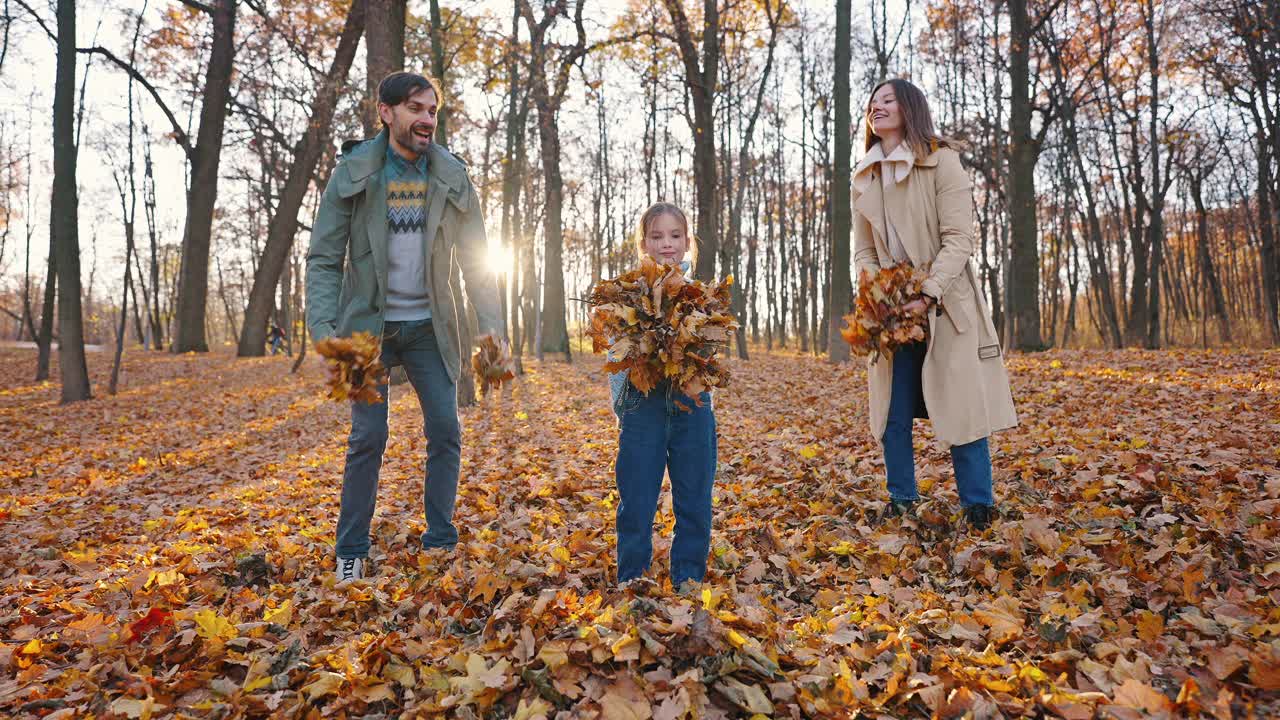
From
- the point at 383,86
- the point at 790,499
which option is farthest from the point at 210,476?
the point at 790,499

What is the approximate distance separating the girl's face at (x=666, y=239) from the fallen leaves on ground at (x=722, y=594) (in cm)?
142

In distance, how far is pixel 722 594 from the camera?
99.0 inches

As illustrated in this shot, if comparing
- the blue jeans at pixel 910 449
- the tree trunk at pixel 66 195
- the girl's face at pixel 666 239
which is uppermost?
the tree trunk at pixel 66 195

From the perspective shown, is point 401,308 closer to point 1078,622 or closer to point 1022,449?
point 1078,622

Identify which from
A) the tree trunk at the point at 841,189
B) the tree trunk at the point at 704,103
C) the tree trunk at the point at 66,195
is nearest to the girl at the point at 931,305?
the tree trunk at the point at 841,189

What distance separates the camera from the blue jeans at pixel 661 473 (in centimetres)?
270

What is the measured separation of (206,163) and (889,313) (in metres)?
20.3

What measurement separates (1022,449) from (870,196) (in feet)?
8.34

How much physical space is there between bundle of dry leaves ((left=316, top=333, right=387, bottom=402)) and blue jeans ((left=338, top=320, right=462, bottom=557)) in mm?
244

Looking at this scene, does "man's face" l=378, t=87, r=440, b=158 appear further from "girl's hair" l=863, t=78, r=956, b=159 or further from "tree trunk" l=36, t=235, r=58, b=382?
"tree trunk" l=36, t=235, r=58, b=382

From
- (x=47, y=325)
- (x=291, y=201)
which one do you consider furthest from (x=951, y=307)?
(x=47, y=325)

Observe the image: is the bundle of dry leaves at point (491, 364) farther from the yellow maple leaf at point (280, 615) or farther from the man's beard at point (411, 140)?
the yellow maple leaf at point (280, 615)

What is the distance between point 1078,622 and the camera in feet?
7.47

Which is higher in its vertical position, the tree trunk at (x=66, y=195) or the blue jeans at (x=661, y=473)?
the tree trunk at (x=66, y=195)
